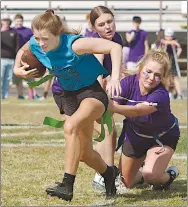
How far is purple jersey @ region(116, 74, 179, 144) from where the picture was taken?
6.11 m

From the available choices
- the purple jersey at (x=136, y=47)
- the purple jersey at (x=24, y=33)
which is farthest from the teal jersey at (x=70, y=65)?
the purple jersey at (x=136, y=47)

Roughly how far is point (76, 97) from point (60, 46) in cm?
41

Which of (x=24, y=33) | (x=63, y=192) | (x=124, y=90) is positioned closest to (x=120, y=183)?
(x=124, y=90)

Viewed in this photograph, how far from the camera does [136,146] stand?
6.43 m

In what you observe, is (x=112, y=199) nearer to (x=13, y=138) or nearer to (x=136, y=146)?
(x=136, y=146)

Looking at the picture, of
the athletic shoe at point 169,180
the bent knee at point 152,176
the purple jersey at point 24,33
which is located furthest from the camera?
the purple jersey at point 24,33

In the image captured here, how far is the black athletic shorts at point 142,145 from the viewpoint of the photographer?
6371 mm

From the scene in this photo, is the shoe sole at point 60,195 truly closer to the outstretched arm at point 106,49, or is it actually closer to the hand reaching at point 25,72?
the outstretched arm at point 106,49

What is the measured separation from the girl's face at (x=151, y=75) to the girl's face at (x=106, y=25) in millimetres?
601

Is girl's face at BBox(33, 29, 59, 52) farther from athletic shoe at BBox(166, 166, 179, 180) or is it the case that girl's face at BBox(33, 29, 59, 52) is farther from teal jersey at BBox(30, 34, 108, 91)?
athletic shoe at BBox(166, 166, 179, 180)

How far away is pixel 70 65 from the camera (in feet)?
18.8

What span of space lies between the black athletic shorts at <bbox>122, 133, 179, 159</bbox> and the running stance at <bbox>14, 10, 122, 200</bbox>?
532 mm

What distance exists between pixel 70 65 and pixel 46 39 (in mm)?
261

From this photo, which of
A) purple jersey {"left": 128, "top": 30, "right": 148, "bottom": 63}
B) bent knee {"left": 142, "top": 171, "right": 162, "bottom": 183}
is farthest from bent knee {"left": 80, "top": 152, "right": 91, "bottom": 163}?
purple jersey {"left": 128, "top": 30, "right": 148, "bottom": 63}
